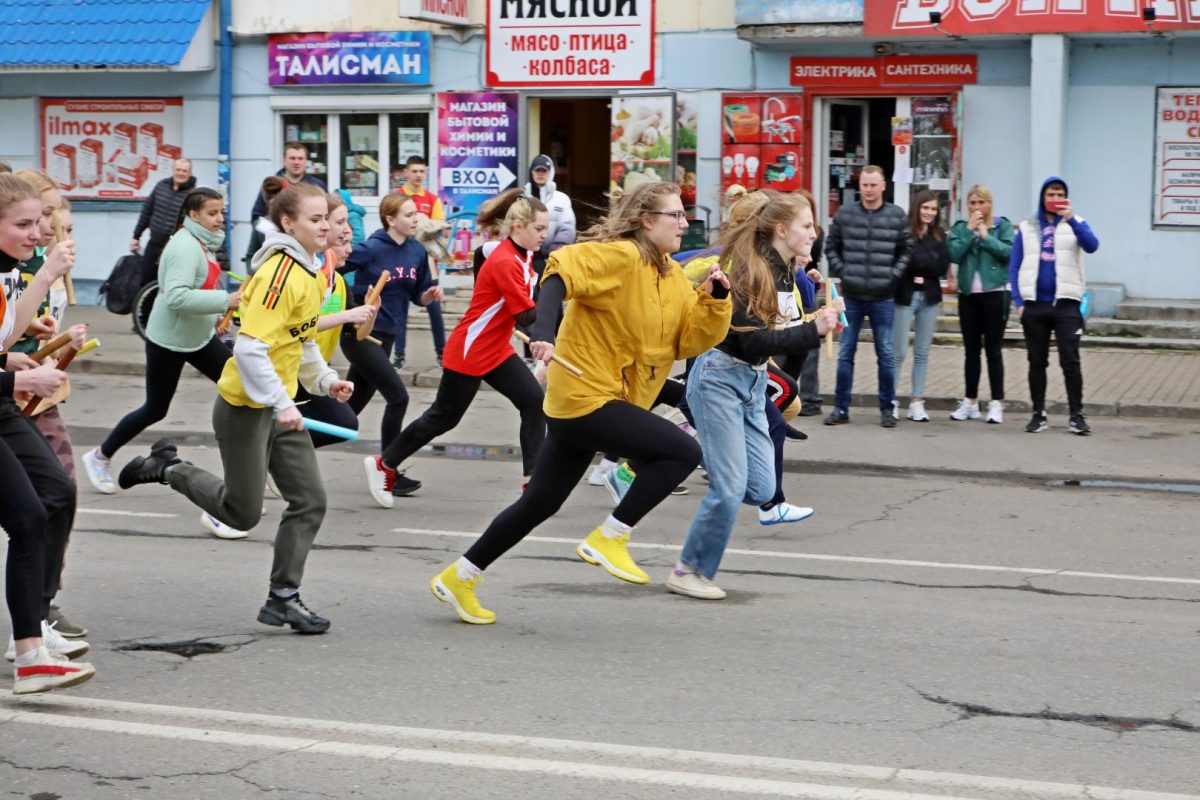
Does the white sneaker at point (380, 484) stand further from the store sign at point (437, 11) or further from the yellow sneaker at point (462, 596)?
the store sign at point (437, 11)

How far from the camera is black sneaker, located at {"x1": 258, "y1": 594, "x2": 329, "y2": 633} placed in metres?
6.44

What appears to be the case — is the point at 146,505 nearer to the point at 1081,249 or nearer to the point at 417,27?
the point at 1081,249

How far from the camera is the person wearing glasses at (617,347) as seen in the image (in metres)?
6.35

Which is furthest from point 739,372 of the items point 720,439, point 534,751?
point 534,751

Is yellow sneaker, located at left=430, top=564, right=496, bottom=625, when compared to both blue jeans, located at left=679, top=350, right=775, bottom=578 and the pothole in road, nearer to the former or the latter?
blue jeans, located at left=679, top=350, right=775, bottom=578

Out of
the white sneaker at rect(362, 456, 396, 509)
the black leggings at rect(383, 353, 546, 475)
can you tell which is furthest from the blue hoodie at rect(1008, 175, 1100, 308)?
the white sneaker at rect(362, 456, 396, 509)

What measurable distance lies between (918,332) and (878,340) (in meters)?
0.48

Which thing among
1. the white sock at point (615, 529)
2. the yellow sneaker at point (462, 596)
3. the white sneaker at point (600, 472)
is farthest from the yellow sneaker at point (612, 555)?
the white sneaker at point (600, 472)

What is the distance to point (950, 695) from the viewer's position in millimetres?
5711

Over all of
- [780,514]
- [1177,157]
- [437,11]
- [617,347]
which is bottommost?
[780,514]

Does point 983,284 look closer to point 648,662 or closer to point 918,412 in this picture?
point 918,412

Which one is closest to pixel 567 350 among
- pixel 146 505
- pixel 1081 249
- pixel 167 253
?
pixel 167 253

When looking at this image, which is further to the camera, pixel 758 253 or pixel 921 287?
pixel 921 287

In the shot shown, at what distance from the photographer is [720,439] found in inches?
279
